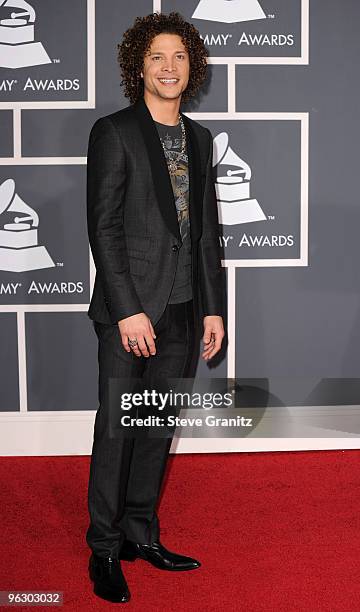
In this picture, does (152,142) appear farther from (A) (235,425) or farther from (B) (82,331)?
(A) (235,425)

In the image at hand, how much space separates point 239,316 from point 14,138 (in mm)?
1317

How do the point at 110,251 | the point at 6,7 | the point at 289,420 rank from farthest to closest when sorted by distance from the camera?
the point at 289,420 < the point at 6,7 < the point at 110,251

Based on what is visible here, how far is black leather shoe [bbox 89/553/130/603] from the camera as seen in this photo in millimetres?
2346

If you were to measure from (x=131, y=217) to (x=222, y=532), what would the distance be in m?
1.22

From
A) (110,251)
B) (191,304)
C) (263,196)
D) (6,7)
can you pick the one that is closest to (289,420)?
(263,196)

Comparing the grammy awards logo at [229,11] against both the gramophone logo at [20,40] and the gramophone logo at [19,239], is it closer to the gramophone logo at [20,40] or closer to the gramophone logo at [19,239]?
the gramophone logo at [20,40]

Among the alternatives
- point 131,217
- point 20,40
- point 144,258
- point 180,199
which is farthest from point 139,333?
point 20,40

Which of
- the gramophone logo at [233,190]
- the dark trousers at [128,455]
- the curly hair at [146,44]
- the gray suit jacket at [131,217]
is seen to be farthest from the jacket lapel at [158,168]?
the gramophone logo at [233,190]

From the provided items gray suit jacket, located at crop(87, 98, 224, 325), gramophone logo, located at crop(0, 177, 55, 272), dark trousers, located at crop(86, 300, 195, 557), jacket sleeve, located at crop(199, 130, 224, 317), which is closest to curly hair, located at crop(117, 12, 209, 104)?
gray suit jacket, located at crop(87, 98, 224, 325)

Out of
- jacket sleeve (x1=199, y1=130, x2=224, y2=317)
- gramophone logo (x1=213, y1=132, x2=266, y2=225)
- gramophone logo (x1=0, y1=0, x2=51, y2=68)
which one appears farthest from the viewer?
gramophone logo (x1=213, y1=132, x2=266, y2=225)

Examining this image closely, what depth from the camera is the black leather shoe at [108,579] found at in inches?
92.4

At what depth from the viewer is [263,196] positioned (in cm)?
367

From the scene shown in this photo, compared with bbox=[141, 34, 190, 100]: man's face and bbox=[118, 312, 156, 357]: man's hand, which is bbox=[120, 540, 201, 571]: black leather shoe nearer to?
bbox=[118, 312, 156, 357]: man's hand

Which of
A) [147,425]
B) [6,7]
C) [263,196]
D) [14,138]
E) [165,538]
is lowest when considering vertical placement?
[165,538]
